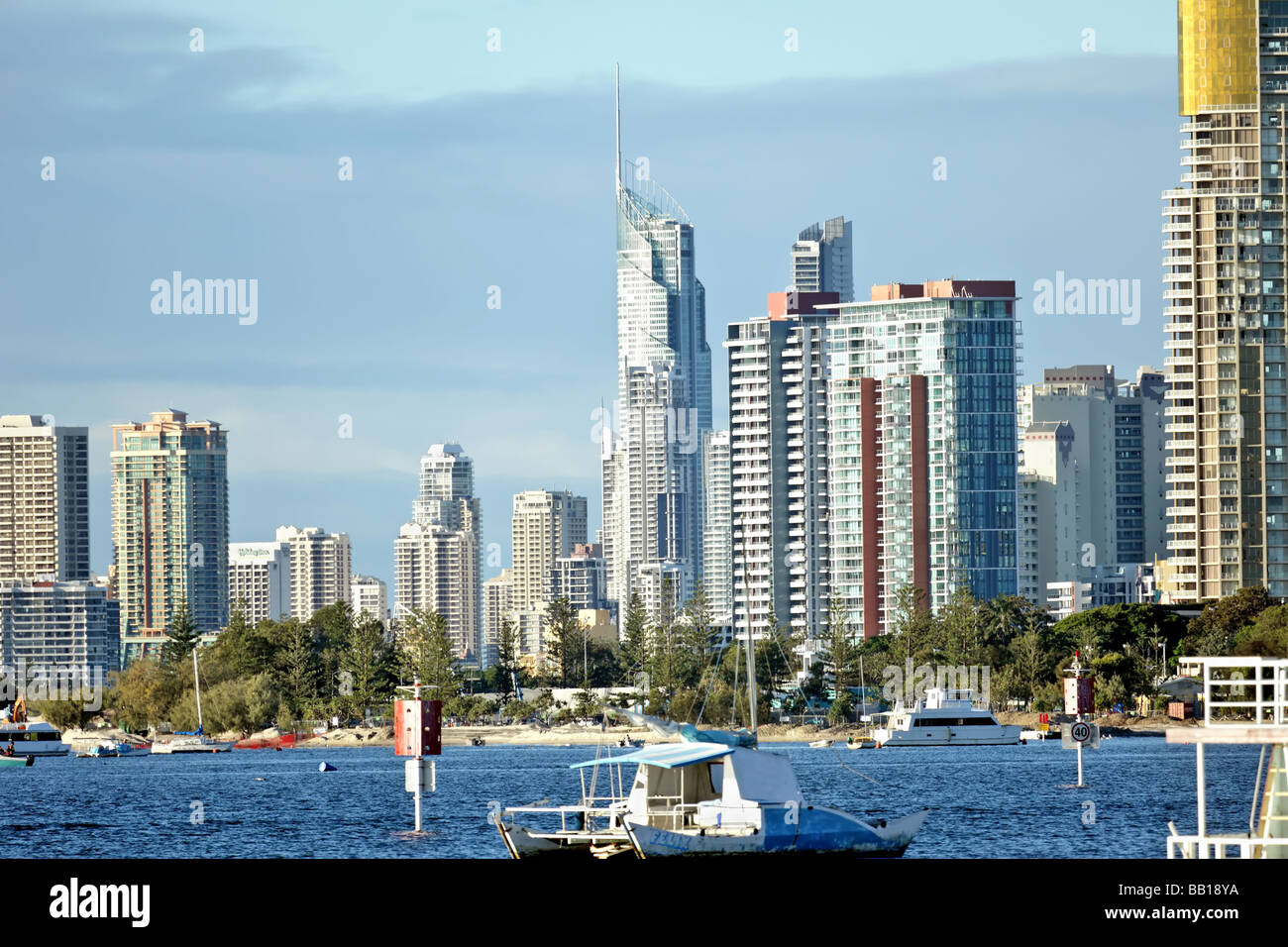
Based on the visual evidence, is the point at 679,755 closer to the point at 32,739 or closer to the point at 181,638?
the point at 32,739

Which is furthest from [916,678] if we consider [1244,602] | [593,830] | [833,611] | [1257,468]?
[593,830]

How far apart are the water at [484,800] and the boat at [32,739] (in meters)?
12.5

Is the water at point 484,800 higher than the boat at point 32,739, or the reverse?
the water at point 484,800

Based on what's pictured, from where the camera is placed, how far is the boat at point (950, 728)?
144750 mm

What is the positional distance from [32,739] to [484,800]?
83.7 metres

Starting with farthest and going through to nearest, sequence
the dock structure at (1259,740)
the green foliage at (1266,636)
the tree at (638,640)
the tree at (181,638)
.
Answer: the tree at (181,638) → the tree at (638,640) → the green foliage at (1266,636) → the dock structure at (1259,740)

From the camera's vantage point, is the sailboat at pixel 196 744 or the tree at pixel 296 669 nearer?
the sailboat at pixel 196 744

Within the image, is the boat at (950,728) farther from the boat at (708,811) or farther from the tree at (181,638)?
the boat at (708,811)

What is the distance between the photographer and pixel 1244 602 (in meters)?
164

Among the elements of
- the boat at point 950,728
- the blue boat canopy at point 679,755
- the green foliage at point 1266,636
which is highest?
the blue boat canopy at point 679,755
